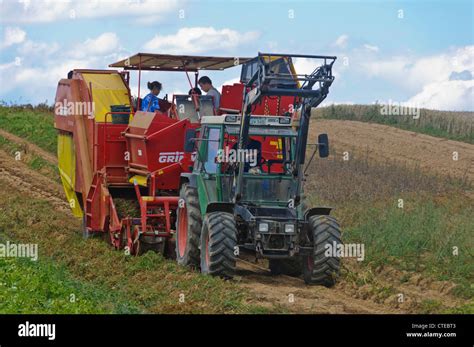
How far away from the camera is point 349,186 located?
20.8 m

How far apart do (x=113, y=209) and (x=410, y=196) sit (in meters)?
7.35

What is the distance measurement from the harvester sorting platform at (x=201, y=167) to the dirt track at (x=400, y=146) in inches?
484

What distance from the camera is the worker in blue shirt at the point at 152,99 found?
16.1m

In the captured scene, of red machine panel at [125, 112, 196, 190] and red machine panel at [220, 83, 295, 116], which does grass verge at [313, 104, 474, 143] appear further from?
red machine panel at [125, 112, 196, 190]

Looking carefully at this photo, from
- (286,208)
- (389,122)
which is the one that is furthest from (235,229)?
(389,122)

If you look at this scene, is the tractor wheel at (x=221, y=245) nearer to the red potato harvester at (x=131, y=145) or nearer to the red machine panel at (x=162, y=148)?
the red potato harvester at (x=131, y=145)

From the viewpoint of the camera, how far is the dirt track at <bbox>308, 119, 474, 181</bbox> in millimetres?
28469

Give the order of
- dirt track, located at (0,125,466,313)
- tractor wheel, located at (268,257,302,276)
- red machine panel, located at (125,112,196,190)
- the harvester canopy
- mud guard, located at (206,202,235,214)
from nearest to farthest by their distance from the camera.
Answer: dirt track, located at (0,125,466,313) < mud guard, located at (206,202,235,214) < tractor wheel, located at (268,257,302,276) < red machine panel, located at (125,112,196,190) < the harvester canopy

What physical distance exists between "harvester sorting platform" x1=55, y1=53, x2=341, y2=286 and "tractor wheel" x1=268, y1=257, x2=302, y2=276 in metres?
0.02

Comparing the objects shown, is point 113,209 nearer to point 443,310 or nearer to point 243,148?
point 243,148

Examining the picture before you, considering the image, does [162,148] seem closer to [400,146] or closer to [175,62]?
[175,62]

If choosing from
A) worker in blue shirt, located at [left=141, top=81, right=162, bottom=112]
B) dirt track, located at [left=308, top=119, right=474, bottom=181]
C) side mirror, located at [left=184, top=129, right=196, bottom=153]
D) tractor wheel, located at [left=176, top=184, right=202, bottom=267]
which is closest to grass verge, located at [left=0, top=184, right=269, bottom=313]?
tractor wheel, located at [left=176, top=184, right=202, bottom=267]

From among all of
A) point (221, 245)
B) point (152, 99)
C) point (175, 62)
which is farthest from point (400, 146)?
point (221, 245)
